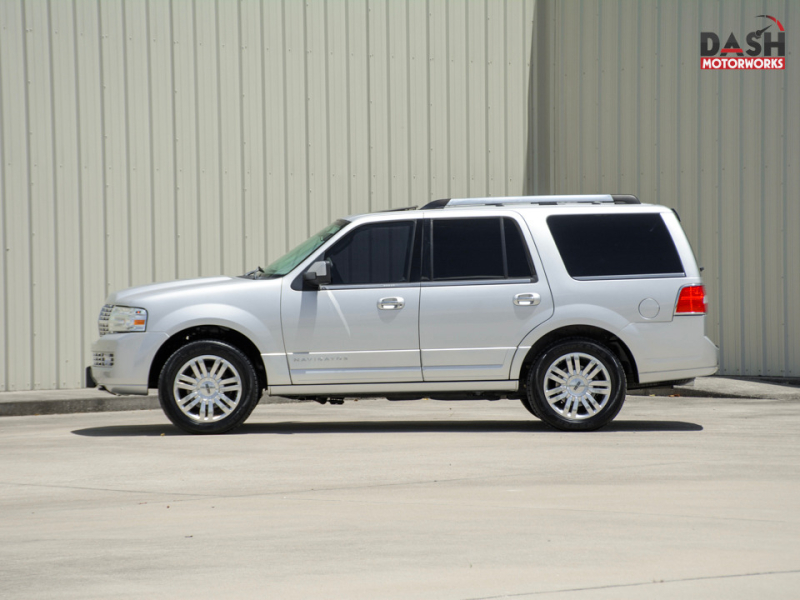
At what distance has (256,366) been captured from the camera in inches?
→ 411

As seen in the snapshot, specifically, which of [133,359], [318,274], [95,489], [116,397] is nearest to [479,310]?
[318,274]

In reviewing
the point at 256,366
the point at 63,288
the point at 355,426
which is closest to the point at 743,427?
the point at 355,426

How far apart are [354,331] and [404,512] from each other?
383cm

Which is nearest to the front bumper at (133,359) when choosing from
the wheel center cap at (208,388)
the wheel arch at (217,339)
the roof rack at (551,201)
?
the wheel arch at (217,339)

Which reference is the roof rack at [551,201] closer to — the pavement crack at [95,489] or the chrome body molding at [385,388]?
the chrome body molding at [385,388]

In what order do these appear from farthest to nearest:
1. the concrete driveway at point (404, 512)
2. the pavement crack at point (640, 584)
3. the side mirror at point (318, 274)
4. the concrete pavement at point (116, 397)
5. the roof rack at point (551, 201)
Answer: the concrete pavement at point (116, 397) → the roof rack at point (551, 201) → the side mirror at point (318, 274) → the concrete driveway at point (404, 512) → the pavement crack at point (640, 584)

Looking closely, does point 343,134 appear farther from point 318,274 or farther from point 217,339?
point 217,339

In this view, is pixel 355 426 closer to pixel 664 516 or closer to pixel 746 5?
pixel 664 516

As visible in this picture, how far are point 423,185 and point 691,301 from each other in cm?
637

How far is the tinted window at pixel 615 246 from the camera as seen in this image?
1042cm

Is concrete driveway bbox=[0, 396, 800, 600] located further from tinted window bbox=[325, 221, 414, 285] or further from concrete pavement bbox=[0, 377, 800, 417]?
concrete pavement bbox=[0, 377, 800, 417]

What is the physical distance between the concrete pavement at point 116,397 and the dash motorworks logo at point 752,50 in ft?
13.6

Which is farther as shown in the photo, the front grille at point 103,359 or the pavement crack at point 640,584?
the front grille at point 103,359

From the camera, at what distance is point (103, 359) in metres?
10.4
